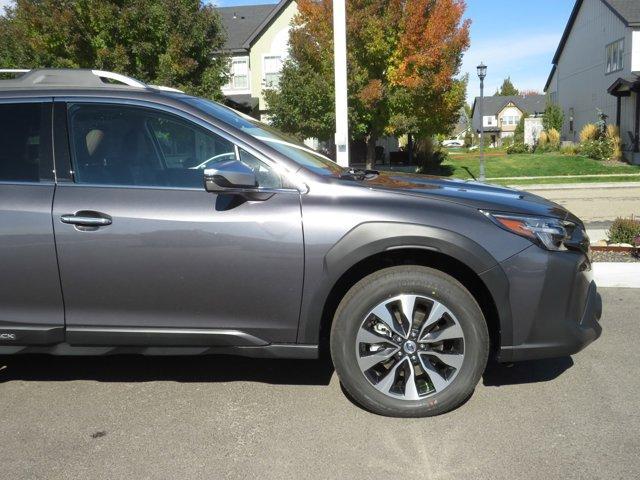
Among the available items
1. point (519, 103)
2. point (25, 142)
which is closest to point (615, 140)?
point (25, 142)

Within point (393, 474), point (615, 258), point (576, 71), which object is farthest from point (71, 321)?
point (576, 71)

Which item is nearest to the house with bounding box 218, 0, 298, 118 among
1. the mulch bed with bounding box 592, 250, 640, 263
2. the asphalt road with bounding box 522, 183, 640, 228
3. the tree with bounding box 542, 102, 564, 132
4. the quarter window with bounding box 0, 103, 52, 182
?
the tree with bounding box 542, 102, 564, 132

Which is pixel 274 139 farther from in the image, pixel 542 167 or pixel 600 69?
pixel 600 69

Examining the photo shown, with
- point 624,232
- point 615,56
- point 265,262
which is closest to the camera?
point 265,262

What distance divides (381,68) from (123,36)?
7587 mm

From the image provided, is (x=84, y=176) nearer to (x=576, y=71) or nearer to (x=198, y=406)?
(x=198, y=406)

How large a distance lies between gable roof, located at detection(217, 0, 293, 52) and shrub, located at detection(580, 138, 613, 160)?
52.5 ft

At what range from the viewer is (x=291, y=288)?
11.1 ft

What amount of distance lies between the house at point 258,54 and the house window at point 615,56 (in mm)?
16004

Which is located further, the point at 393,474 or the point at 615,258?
the point at 615,258

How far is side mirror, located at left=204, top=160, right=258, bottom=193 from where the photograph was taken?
3252 mm

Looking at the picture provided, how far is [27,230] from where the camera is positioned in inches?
135

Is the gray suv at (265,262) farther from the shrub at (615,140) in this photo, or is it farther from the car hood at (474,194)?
the shrub at (615,140)

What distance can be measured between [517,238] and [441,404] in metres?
1.00
